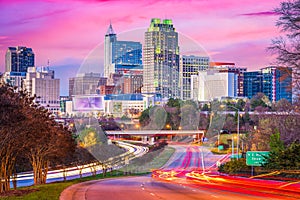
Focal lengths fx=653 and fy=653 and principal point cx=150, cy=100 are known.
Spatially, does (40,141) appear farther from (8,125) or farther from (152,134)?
(152,134)

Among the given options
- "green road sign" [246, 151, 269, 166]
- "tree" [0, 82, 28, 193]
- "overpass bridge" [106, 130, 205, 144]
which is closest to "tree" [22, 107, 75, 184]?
"tree" [0, 82, 28, 193]

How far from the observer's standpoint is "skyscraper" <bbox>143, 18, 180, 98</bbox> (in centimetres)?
11645

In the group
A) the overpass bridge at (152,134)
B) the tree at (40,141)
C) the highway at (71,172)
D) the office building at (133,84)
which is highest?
the office building at (133,84)

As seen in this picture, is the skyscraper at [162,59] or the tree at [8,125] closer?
the tree at [8,125]

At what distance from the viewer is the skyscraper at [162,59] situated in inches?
4585

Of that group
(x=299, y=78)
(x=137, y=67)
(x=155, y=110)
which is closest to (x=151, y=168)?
(x=155, y=110)

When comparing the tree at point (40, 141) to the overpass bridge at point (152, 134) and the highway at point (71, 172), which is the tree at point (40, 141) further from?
the overpass bridge at point (152, 134)

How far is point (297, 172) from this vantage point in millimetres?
48594

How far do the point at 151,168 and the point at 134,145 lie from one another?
27.1 metres

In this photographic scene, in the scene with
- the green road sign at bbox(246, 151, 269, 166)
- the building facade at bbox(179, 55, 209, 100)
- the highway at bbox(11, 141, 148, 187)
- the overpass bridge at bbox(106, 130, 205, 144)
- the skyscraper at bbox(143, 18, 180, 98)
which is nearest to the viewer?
the green road sign at bbox(246, 151, 269, 166)

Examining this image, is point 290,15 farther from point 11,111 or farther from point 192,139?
point 192,139

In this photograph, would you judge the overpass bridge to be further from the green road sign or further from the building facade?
the green road sign

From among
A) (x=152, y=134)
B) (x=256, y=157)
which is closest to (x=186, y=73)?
(x=152, y=134)

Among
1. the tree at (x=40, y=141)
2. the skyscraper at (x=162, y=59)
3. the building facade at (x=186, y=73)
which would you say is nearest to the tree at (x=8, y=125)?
the tree at (x=40, y=141)
